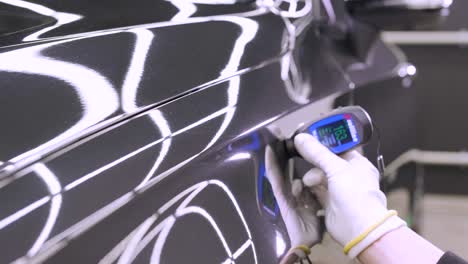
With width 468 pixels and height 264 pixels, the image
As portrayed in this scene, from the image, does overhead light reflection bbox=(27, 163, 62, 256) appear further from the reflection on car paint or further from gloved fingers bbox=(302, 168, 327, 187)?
gloved fingers bbox=(302, 168, 327, 187)

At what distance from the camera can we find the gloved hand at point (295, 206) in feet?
2.38

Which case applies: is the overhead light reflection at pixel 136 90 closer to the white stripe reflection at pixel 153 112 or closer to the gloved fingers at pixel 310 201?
the white stripe reflection at pixel 153 112

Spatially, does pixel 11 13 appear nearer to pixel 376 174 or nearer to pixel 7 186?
pixel 7 186

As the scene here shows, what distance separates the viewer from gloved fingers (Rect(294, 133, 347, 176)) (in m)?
0.79

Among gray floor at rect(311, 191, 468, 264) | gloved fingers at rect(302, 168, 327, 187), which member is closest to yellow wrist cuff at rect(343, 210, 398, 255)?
gloved fingers at rect(302, 168, 327, 187)

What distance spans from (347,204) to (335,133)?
11 centimetres

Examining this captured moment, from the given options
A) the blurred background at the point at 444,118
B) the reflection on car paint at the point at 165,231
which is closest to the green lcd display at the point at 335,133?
the reflection on car paint at the point at 165,231

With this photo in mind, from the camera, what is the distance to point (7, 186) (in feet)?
1.60

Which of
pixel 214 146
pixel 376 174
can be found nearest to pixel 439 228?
pixel 376 174

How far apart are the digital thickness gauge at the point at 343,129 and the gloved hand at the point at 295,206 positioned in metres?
0.09

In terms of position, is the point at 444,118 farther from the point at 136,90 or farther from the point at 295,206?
the point at 136,90

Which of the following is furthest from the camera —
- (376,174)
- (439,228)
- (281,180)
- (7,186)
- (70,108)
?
(439,228)

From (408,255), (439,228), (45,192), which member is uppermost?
(45,192)

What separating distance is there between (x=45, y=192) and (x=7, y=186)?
0.03 metres
